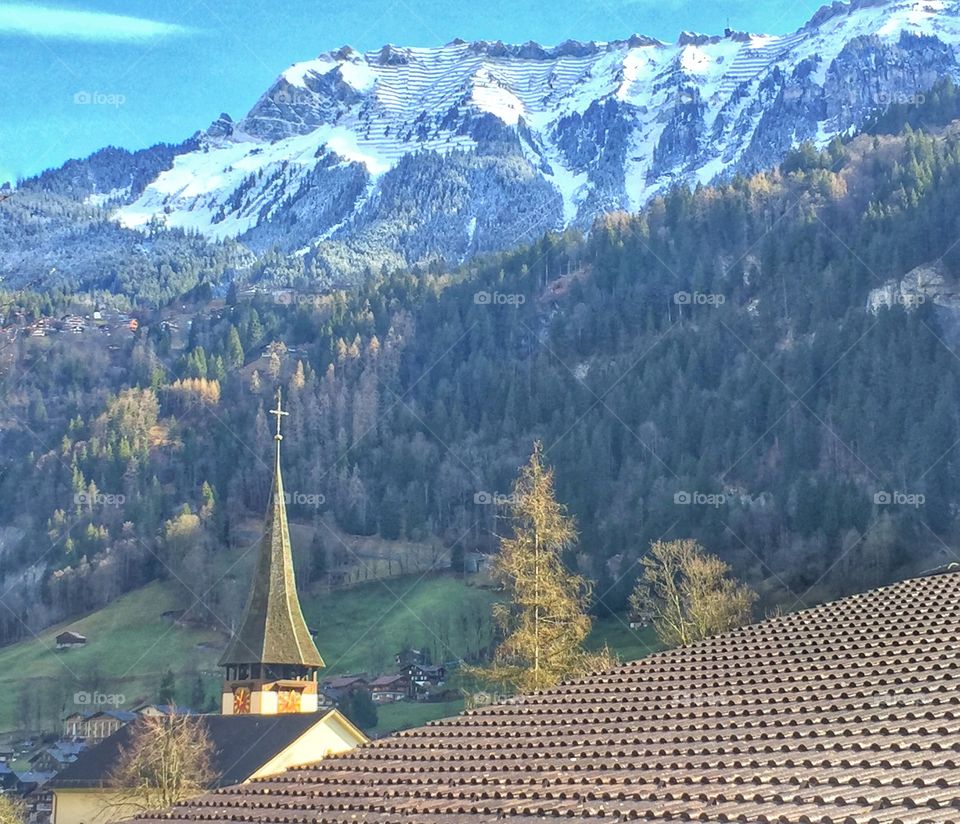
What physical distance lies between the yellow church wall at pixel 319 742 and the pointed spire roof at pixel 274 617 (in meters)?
6.69

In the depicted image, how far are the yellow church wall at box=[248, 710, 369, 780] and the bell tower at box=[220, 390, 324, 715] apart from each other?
4.36 meters

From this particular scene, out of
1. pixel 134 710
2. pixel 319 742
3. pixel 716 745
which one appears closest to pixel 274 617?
pixel 319 742

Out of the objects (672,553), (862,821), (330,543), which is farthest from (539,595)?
(330,543)

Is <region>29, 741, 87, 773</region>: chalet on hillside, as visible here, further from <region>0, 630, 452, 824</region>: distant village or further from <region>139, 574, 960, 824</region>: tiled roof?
<region>139, 574, 960, 824</region>: tiled roof

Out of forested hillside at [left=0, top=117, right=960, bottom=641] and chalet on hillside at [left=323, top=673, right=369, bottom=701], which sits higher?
forested hillside at [left=0, top=117, right=960, bottom=641]

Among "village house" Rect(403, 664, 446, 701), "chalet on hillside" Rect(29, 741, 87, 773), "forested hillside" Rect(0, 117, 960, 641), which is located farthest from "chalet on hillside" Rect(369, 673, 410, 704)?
"chalet on hillside" Rect(29, 741, 87, 773)

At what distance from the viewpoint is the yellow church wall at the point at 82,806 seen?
2159 inches

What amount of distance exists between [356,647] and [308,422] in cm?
6578

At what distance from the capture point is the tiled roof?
38.4ft

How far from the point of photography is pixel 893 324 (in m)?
148

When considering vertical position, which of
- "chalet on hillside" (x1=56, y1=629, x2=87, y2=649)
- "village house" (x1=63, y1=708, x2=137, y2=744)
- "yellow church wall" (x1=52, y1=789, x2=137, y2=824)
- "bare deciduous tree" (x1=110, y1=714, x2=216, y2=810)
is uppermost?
"bare deciduous tree" (x1=110, y1=714, x2=216, y2=810)

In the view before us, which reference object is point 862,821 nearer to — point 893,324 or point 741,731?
point 741,731

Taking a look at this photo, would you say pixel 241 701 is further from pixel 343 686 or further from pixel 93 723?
pixel 93 723

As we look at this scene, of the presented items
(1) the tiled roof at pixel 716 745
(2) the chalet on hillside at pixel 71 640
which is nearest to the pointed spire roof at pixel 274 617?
(1) the tiled roof at pixel 716 745
